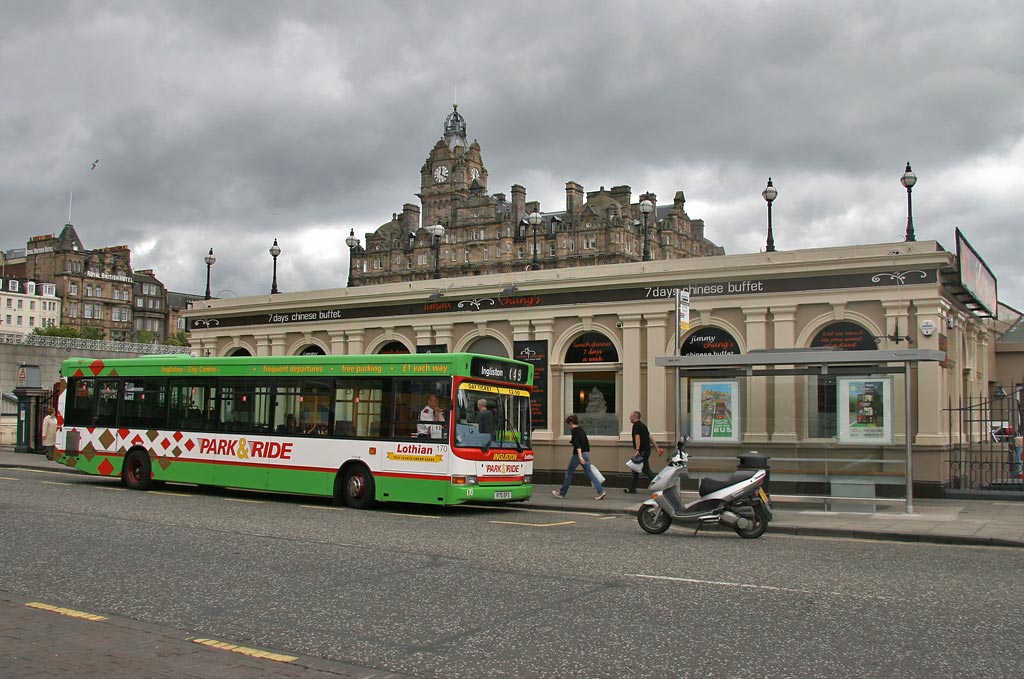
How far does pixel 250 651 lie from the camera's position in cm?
696

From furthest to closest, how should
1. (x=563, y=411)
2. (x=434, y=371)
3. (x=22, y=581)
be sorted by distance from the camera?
(x=563, y=411), (x=434, y=371), (x=22, y=581)

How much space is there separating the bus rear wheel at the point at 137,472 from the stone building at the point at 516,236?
81.8m

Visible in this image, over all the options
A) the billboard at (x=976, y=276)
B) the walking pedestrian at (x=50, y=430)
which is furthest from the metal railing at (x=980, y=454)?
the walking pedestrian at (x=50, y=430)

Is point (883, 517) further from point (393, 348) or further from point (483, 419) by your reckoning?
point (393, 348)

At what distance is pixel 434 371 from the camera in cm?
1764

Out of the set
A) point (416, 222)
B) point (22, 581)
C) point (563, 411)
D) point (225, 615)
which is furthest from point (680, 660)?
point (416, 222)

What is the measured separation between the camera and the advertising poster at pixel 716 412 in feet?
60.9

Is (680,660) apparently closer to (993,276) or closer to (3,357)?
(993,276)

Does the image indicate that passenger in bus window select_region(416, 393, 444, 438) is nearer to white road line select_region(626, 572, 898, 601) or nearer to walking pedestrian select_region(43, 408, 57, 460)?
white road line select_region(626, 572, 898, 601)

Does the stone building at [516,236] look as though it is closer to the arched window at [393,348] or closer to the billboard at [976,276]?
the arched window at [393,348]

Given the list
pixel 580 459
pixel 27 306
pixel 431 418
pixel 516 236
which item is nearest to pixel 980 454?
pixel 580 459

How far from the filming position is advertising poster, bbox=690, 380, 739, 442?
18.6 meters

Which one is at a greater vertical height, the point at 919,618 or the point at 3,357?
the point at 3,357

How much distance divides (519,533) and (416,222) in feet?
406
